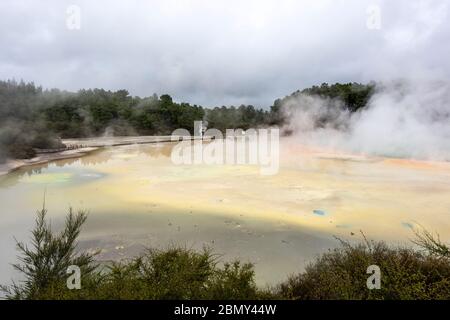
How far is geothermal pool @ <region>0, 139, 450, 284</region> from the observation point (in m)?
6.75

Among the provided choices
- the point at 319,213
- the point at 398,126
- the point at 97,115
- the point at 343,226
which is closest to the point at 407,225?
the point at 343,226

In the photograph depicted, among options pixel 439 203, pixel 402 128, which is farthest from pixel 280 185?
pixel 402 128

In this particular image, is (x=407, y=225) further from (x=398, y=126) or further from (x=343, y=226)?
(x=398, y=126)

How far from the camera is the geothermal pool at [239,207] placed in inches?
266

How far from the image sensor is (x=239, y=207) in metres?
9.26

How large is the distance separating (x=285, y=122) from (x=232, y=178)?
2391 centimetres

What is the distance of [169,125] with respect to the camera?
48875mm

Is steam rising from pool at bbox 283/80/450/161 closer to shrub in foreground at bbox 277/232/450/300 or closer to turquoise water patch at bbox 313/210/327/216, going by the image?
turquoise water patch at bbox 313/210/327/216

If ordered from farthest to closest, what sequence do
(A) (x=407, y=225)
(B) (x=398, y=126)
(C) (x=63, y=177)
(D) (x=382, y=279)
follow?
(B) (x=398, y=126) → (C) (x=63, y=177) → (A) (x=407, y=225) → (D) (x=382, y=279)

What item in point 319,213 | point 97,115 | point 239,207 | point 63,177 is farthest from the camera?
point 97,115

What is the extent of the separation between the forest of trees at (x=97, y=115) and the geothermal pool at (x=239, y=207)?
353 inches

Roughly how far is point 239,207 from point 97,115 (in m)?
37.0
